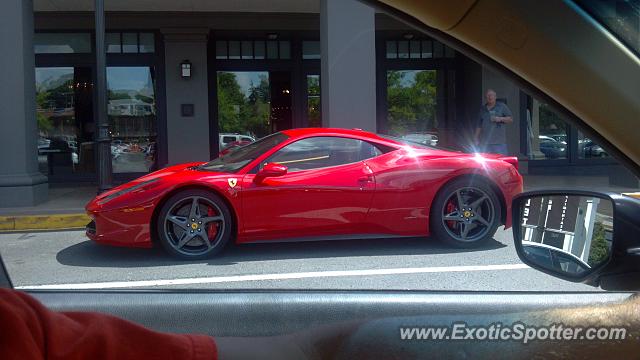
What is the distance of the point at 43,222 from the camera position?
7.82 meters

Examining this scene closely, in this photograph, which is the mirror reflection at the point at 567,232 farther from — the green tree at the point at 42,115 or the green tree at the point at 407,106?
the green tree at the point at 42,115

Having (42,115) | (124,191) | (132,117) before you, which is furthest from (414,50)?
(124,191)

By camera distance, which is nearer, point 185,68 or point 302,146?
point 302,146

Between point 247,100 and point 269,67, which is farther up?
point 269,67

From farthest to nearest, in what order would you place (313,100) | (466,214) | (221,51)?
(313,100) < (221,51) < (466,214)

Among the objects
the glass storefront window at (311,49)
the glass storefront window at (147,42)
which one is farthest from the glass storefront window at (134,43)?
the glass storefront window at (311,49)

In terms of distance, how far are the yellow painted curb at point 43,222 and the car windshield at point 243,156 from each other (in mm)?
2512

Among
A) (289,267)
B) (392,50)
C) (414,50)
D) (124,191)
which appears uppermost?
(392,50)

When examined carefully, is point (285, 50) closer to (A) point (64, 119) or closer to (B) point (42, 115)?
(A) point (64, 119)

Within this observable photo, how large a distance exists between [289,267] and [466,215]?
1.87m

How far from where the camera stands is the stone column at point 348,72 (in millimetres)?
10178

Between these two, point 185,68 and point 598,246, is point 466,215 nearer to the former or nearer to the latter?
point 598,246

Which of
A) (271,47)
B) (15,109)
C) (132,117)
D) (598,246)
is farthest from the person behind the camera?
(271,47)

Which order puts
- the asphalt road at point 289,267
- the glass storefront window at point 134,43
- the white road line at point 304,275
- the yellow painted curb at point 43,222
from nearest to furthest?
the asphalt road at point 289,267 < the white road line at point 304,275 < the yellow painted curb at point 43,222 < the glass storefront window at point 134,43
